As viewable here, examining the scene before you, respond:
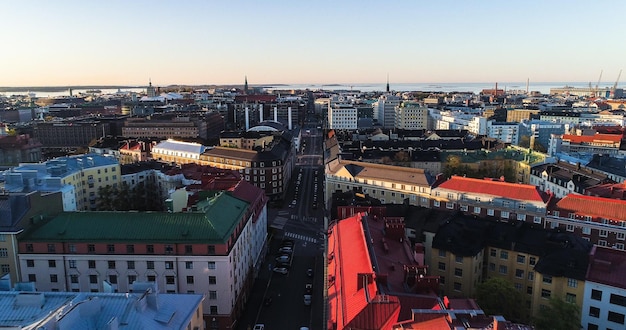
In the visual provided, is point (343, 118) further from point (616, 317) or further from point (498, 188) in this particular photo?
point (616, 317)

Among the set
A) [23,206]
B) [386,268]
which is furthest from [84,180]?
[386,268]

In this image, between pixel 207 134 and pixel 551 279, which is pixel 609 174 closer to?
pixel 551 279

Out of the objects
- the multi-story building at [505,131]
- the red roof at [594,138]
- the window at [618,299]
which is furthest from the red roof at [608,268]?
the multi-story building at [505,131]

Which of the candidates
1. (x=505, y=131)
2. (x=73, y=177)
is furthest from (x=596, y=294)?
(x=505, y=131)

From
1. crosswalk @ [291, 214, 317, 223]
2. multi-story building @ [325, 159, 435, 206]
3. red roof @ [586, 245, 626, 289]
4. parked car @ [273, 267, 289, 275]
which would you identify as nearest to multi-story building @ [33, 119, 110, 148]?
crosswalk @ [291, 214, 317, 223]

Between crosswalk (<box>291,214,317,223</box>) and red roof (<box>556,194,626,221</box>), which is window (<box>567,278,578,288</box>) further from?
crosswalk (<box>291,214,317,223</box>)
